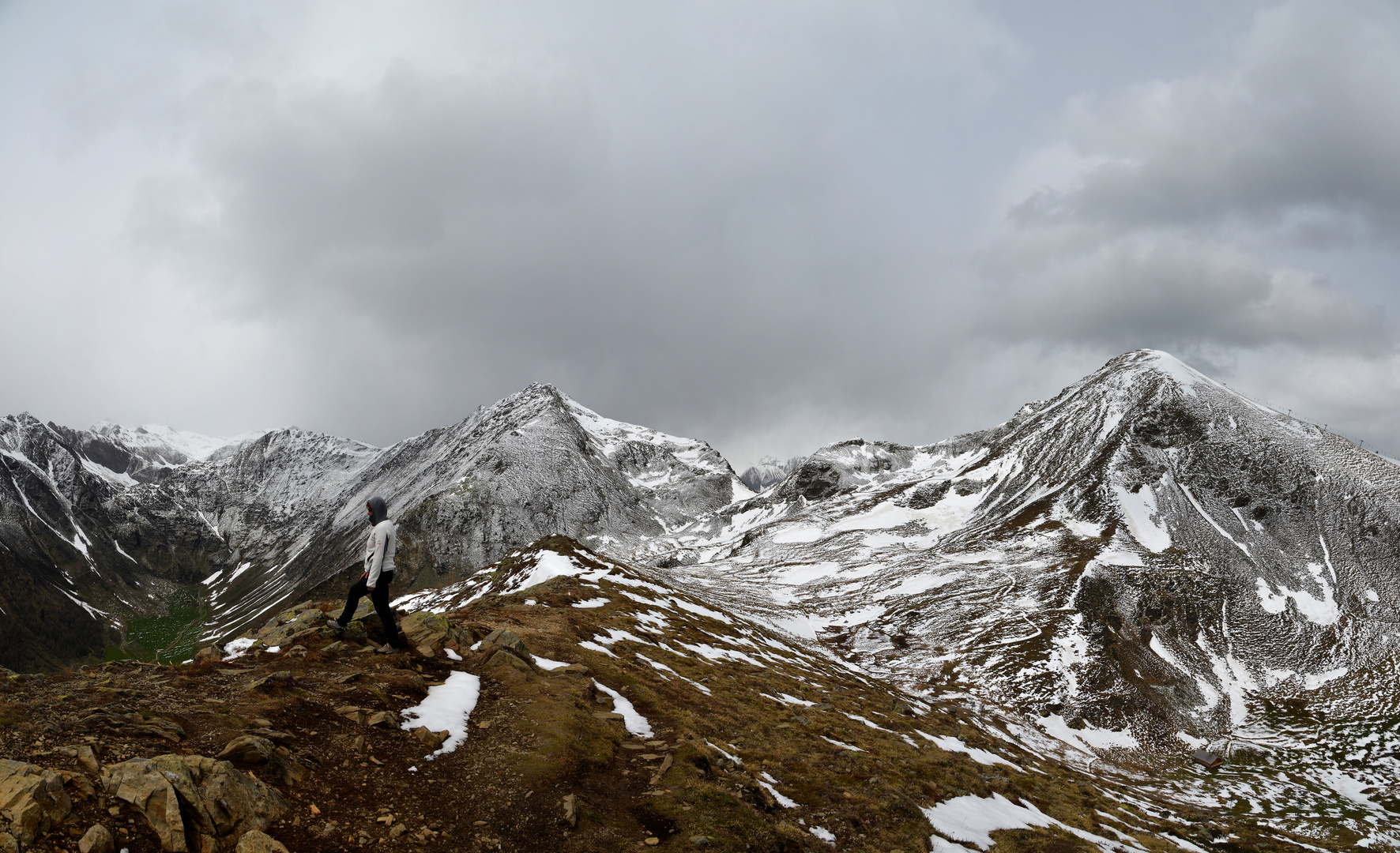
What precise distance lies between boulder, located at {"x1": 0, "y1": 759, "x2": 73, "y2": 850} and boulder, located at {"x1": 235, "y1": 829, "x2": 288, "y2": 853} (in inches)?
98.5

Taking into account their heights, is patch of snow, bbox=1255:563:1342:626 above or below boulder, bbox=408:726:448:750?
above

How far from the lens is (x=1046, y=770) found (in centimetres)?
4562

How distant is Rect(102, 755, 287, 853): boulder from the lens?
34.3ft

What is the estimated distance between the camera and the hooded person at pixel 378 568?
67.8ft

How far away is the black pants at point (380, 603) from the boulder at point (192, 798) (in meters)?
8.97

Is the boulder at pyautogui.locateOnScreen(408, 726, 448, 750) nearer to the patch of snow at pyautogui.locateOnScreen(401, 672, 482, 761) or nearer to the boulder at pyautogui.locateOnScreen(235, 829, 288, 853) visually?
the patch of snow at pyautogui.locateOnScreen(401, 672, 482, 761)

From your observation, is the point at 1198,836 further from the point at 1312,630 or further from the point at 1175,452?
the point at 1175,452

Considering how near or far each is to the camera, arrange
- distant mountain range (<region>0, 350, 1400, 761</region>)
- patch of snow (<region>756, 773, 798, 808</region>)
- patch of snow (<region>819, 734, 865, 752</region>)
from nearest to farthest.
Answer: patch of snow (<region>756, 773, 798, 808</region>) → patch of snow (<region>819, 734, 865, 752</region>) → distant mountain range (<region>0, 350, 1400, 761</region>)

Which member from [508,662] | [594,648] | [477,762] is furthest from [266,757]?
[594,648]

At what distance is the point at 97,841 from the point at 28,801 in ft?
3.78

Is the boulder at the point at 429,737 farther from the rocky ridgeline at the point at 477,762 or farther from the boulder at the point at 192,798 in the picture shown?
the boulder at the point at 192,798

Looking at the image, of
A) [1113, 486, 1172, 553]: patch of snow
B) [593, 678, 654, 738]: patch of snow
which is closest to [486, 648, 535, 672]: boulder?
[593, 678, 654, 738]: patch of snow

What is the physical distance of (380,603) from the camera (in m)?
21.7

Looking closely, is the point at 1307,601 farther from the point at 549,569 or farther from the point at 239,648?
the point at 239,648
